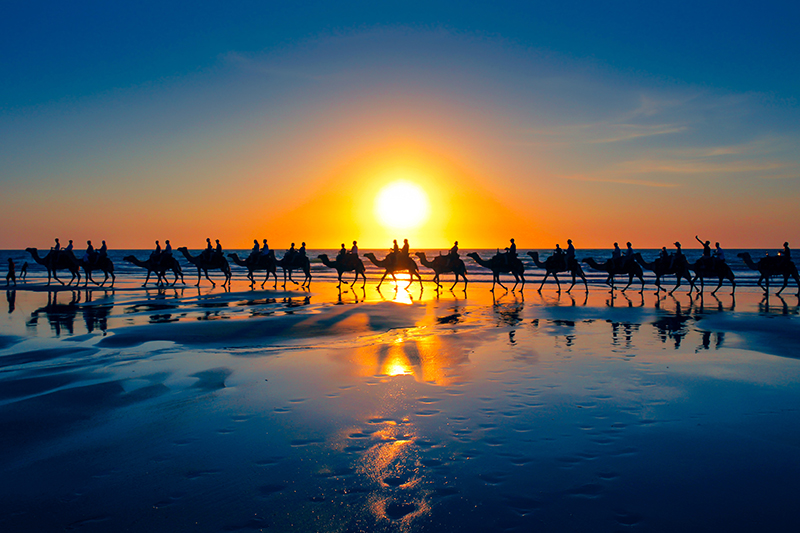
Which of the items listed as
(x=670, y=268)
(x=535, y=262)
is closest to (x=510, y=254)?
(x=535, y=262)

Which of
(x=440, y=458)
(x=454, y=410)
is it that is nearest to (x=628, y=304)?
(x=454, y=410)

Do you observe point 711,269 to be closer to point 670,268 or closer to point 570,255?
point 670,268

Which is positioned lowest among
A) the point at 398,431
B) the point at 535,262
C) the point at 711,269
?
the point at 398,431

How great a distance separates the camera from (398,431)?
5035 millimetres

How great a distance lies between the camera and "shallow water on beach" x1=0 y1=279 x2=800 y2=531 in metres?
3.52

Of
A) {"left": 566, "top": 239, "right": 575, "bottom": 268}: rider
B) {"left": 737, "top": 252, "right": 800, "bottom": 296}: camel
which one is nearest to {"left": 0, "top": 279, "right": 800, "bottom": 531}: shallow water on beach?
{"left": 566, "top": 239, "right": 575, "bottom": 268}: rider

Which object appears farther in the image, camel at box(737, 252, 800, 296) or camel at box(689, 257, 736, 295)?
camel at box(689, 257, 736, 295)

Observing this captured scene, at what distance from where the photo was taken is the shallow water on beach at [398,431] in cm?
352

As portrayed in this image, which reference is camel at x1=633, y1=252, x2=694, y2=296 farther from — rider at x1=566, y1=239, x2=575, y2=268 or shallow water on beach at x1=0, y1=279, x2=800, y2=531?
shallow water on beach at x1=0, y1=279, x2=800, y2=531

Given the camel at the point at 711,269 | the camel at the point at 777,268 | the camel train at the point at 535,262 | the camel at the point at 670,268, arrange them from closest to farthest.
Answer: the camel at the point at 777,268
the camel at the point at 711,269
the camel train at the point at 535,262
the camel at the point at 670,268

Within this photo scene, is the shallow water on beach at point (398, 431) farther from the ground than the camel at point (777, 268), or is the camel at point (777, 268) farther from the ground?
the camel at point (777, 268)

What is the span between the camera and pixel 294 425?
525 cm

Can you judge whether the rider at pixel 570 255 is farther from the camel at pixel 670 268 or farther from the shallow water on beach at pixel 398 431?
the shallow water on beach at pixel 398 431

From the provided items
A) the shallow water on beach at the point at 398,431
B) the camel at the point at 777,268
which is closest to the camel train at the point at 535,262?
the camel at the point at 777,268
